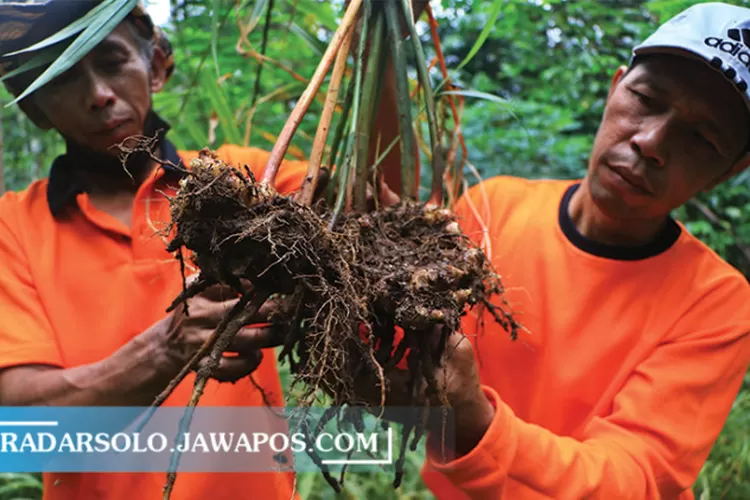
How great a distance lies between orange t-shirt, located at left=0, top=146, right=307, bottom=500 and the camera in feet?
3.29

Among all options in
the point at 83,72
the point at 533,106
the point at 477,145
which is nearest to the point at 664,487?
the point at 83,72

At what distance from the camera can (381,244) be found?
0.83 m

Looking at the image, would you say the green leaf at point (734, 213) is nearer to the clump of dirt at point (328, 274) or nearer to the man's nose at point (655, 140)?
the man's nose at point (655, 140)

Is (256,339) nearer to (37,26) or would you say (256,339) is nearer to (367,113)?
(367,113)

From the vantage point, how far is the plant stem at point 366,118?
0.91 m

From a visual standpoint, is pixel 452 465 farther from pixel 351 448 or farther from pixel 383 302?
pixel 383 302

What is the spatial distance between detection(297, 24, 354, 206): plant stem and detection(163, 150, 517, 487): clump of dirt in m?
0.05

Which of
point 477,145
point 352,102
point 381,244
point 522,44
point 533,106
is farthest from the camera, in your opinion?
point 477,145

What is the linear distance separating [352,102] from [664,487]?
2.82 ft

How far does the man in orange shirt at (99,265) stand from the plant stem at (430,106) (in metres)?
0.17

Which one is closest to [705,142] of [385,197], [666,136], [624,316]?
[666,136]

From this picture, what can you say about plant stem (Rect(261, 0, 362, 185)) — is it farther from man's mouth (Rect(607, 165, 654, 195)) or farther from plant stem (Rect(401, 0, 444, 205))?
man's mouth (Rect(607, 165, 654, 195))

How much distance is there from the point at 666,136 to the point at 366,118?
0.51m

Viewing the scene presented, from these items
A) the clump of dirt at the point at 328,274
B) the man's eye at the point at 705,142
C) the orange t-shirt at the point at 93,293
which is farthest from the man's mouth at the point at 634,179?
the orange t-shirt at the point at 93,293
